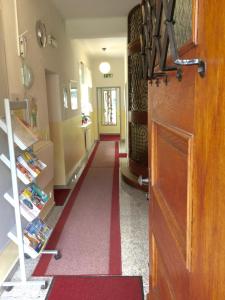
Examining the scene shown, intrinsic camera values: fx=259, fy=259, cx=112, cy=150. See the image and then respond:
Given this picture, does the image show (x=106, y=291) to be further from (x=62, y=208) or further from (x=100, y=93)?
(x=100, y=93)

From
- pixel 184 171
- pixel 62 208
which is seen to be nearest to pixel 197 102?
pixel 184 171

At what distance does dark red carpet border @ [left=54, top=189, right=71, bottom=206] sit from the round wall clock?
84.7 inches

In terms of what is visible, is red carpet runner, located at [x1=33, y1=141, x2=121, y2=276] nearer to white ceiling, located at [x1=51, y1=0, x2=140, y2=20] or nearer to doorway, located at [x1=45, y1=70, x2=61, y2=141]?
doorway, located at [x1=45, y1=70, x2=61, y2=141]

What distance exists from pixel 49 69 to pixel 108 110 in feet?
21.4

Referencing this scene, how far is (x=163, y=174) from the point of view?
3.57ft

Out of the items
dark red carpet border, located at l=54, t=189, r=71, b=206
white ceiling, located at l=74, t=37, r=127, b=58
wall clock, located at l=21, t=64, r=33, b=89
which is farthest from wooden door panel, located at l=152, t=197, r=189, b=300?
white ceiling, located at l=74, t=37, r=127, b=58

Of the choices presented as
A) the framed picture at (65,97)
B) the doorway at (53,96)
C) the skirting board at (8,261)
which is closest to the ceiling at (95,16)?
the doorway at (53,96)

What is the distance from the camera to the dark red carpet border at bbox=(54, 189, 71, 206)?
376 centimetres

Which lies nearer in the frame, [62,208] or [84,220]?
[84,220]

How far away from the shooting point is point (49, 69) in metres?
3.75

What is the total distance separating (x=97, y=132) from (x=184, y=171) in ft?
30.2

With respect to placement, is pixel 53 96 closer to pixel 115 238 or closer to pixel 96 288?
pixel 115 238

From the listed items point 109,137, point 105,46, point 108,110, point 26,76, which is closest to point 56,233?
point 26,76

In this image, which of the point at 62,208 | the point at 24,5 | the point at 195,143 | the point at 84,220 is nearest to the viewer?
the point at 195,143
